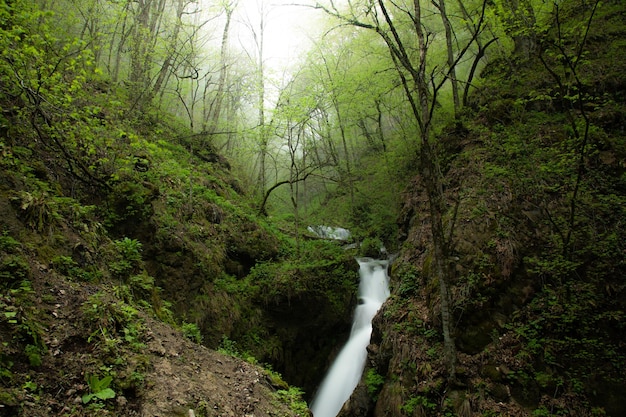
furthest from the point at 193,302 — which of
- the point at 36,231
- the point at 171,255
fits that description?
the point at 36,231

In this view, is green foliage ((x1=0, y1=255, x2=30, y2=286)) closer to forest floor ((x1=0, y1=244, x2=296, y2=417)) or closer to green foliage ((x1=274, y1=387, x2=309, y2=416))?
forest floor ((x1=0, y1=244, x2=296, y2=417))

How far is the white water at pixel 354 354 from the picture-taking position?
8500 mm

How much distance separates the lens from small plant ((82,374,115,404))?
2.63 m

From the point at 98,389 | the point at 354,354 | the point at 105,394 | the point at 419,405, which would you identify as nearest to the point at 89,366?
the point at 98,389

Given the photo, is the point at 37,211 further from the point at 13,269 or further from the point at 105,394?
the point at 105,394

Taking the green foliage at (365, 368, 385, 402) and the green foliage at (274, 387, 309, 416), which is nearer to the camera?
the green foliage at (274, 387, 309, 416)

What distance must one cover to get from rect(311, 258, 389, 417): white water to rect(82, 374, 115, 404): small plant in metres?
6.83

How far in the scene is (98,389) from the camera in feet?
8.91

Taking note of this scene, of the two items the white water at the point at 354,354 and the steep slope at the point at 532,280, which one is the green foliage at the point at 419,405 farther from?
the white water at the point at 354,354

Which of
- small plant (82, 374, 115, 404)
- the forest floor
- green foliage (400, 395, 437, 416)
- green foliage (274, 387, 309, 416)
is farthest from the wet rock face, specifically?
small plant (82, 374, 115, 404)

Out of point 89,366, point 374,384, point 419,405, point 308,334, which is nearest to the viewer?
point 89,366

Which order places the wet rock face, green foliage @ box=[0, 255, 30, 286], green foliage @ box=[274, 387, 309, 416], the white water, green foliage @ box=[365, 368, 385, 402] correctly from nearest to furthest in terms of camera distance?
green foliage @ box=[0, 255, 30, 286] → green foliage @ box=[274, 387, 309, 416] → green foliage @ box=[365, 368, 385, 402] → the white water → the wet rock face

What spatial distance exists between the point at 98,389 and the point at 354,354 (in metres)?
7.80

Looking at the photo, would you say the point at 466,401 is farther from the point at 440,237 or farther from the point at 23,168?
the point at 23,168
